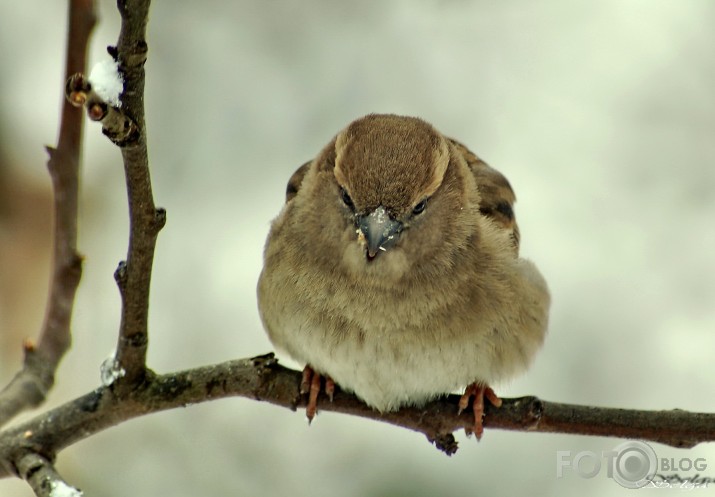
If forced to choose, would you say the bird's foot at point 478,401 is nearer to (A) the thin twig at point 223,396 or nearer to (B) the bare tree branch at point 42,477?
(A) the thin twig at point 223,396

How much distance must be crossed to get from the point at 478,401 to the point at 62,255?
192cm

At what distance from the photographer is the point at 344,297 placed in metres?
4.09

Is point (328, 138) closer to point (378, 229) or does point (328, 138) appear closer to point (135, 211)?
point (378, 229)

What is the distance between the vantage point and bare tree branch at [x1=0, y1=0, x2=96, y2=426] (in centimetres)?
252

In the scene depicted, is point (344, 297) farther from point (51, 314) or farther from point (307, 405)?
point (51, 314)

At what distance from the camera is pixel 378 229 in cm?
377

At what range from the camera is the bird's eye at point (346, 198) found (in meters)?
3.90

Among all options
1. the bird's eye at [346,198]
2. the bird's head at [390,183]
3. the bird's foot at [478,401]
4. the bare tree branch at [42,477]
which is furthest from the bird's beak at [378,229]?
the bare tree branch at [42,477]

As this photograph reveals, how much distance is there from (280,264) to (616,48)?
168 inches

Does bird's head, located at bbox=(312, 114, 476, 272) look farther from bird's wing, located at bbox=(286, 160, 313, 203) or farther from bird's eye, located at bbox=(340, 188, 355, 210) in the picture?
bird's wing, located at bbox=(286, 160, 313, 203)

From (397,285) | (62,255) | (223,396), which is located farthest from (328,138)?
(62,255)

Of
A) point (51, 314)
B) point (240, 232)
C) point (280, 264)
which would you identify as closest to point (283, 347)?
point (280, 264)

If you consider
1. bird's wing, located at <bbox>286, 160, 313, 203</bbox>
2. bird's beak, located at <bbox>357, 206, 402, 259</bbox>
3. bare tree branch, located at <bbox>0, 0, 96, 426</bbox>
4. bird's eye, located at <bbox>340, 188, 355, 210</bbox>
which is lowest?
bare tree branch, located at <bbox>0, 0, 96, 426</bbox>

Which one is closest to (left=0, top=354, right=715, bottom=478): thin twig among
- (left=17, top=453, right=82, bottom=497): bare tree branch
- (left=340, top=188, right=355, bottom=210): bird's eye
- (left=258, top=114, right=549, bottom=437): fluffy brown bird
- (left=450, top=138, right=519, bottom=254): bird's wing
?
(left=17, top=453, right=82, bottom=497): bare tree branch
